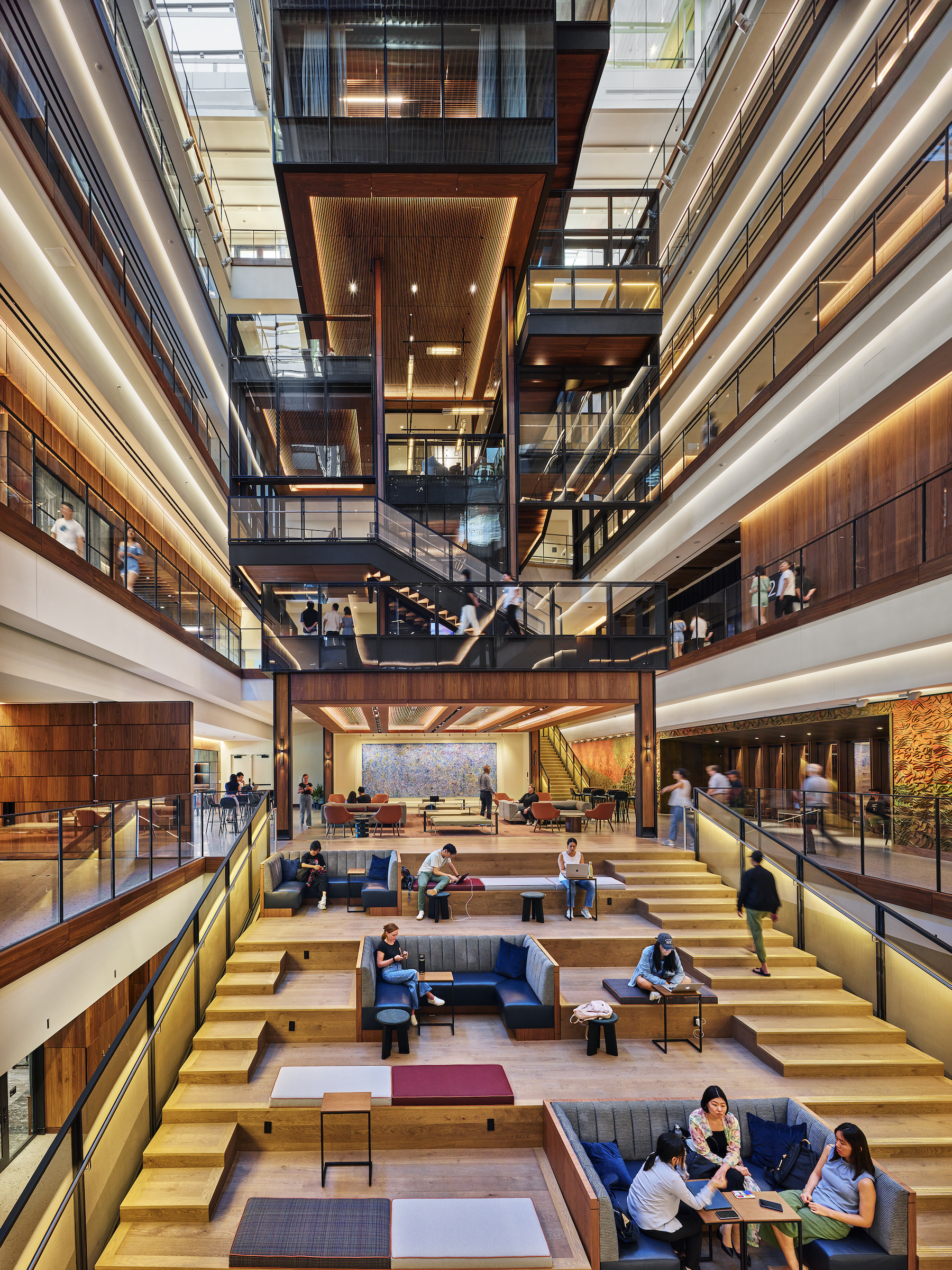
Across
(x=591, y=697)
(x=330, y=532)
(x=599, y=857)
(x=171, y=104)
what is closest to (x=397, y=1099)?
(x=599, y=857)

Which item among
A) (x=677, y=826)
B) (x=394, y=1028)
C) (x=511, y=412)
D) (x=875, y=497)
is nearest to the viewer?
(x=394, y=1028)

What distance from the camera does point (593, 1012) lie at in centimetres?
753

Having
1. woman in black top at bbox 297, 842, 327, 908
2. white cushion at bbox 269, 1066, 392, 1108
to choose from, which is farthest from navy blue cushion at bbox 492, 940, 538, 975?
woman in black top at bbox 297, 842, 327, 908

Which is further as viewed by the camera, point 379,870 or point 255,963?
point 379,870

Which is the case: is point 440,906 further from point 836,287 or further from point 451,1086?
point 836,287

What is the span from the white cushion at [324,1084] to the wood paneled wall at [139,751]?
284 inches

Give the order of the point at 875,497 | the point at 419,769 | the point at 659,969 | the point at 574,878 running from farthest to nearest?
the point at 419,769 → the point at 875,497 → the point at 574,878 → the point at 659,969

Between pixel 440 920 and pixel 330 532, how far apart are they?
7520mm

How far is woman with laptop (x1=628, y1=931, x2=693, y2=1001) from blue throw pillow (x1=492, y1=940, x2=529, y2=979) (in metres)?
1.21

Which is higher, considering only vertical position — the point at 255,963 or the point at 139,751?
the point at 139,751

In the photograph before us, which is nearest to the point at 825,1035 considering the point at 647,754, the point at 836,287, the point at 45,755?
the point at 647,754

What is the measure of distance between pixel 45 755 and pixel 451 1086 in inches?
367

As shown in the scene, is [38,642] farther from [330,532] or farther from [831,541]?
[831,541]

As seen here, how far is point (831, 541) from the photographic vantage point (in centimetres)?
1162
